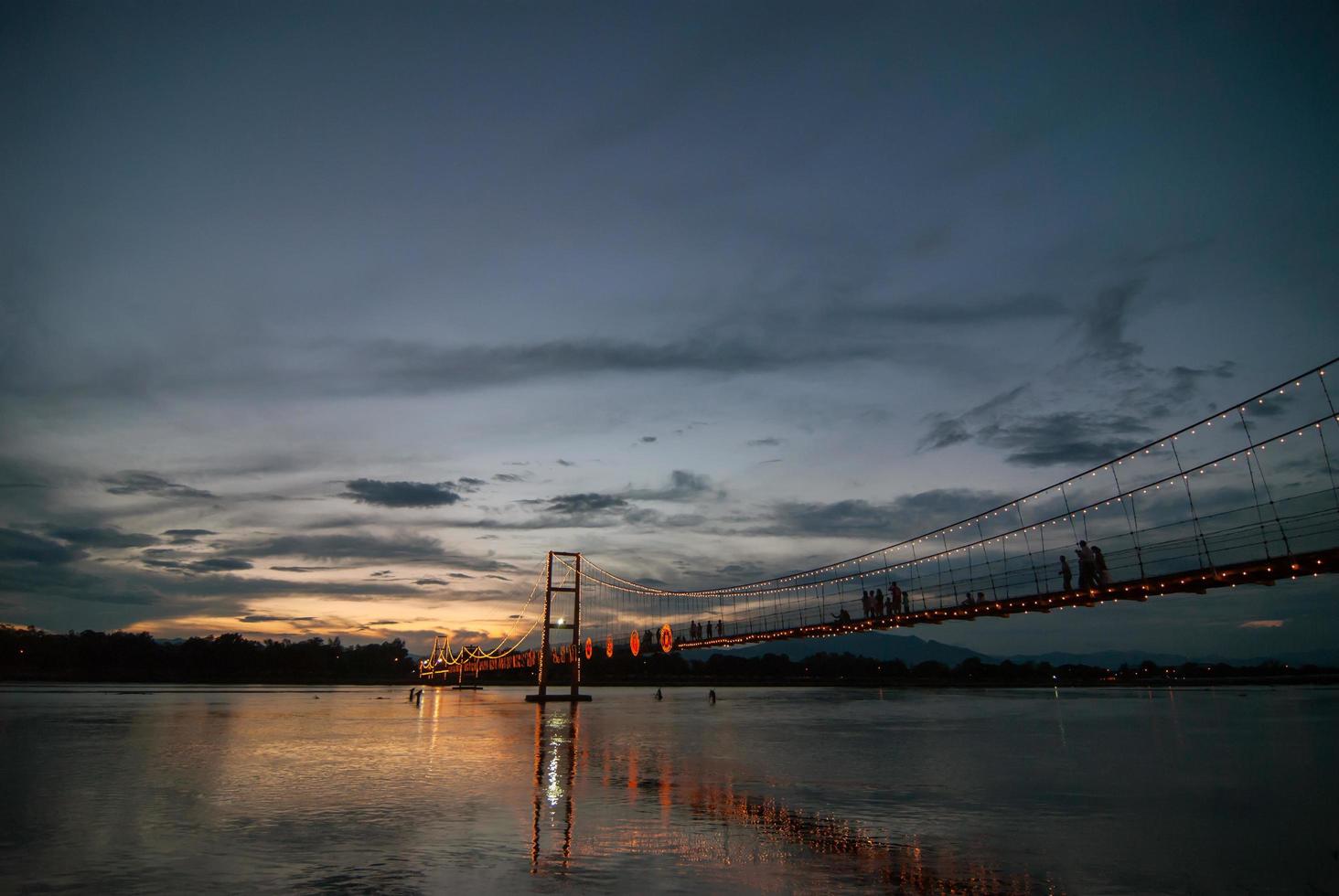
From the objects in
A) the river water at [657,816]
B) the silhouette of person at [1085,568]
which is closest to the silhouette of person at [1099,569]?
the silhouette of person at [1085,568]

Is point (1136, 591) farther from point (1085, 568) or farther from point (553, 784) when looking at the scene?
point (553, 784)

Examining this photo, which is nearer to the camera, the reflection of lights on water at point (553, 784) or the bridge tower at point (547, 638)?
the reflection of lights on water at point (553, 784)

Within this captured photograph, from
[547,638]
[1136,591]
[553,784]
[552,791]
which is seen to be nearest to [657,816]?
[552,791]

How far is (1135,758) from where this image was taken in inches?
1124

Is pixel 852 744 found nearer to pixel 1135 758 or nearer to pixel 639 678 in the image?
pixel 1135 758

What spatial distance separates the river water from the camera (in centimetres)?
1088

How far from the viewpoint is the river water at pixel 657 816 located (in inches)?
428

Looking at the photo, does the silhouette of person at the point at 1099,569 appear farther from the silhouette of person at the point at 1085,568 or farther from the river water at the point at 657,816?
the river water at the point at 657,816

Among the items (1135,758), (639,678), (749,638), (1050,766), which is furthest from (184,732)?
(639,678)

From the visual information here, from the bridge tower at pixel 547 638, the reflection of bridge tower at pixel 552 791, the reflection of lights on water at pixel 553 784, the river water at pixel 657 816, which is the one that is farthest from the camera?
the bridge tower at pixel 547 638

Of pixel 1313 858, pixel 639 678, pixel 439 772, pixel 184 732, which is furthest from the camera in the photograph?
pixel 639 678

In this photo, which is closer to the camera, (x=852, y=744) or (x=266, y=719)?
(x=852, y=744)

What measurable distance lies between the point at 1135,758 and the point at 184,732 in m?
37.8

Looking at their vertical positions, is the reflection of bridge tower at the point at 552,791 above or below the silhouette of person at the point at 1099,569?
below
